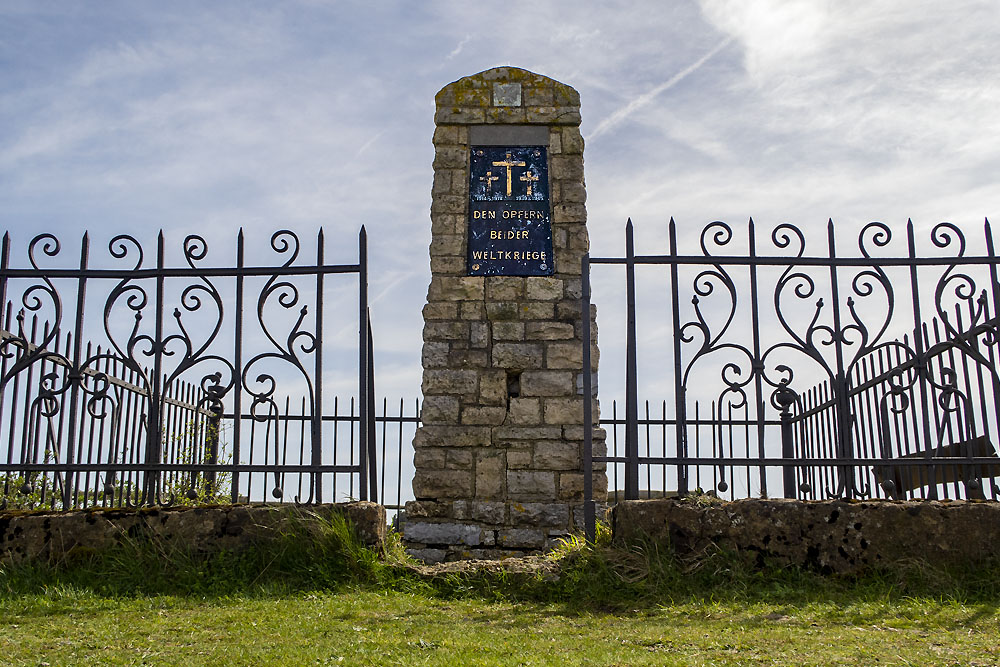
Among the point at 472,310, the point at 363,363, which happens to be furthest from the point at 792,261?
the point at 472,310

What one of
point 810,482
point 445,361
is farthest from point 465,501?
point 810,482

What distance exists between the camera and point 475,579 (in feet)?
14.3

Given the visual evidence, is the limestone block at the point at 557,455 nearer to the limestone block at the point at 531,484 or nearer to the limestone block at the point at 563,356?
the limestone block at the point at 531,484

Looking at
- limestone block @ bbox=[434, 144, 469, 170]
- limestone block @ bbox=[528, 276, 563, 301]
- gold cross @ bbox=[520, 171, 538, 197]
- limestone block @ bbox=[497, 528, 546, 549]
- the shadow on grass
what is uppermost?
limestone block @ bbox=[434, 144, 469, 170]

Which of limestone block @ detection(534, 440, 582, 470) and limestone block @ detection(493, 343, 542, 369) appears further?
limestone block @ detection(493, 343, 542, 369)

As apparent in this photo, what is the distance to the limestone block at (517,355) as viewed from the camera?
7.71 m

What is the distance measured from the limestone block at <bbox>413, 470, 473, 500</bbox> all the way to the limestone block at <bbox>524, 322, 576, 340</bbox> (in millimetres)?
1269

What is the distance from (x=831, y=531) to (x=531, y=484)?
3462mm

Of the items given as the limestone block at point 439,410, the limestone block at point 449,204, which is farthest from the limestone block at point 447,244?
the limestone block at point 439,410

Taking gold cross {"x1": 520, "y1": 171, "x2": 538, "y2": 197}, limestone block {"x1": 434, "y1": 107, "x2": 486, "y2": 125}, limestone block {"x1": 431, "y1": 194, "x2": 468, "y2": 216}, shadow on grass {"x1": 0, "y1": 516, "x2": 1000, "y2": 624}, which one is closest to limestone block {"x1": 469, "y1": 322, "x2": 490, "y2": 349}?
limestone block {"x1": 431, "y1": 194, "x2": 468, "y2": 216}

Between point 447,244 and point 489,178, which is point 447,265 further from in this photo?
point 489,178

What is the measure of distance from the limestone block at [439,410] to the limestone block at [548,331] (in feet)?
2.79

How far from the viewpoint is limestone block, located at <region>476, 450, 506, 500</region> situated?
7.48m

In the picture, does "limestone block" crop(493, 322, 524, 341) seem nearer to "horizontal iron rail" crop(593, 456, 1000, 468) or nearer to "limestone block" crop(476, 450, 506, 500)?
"limestone block" crop(476, 450, 506, 500)
